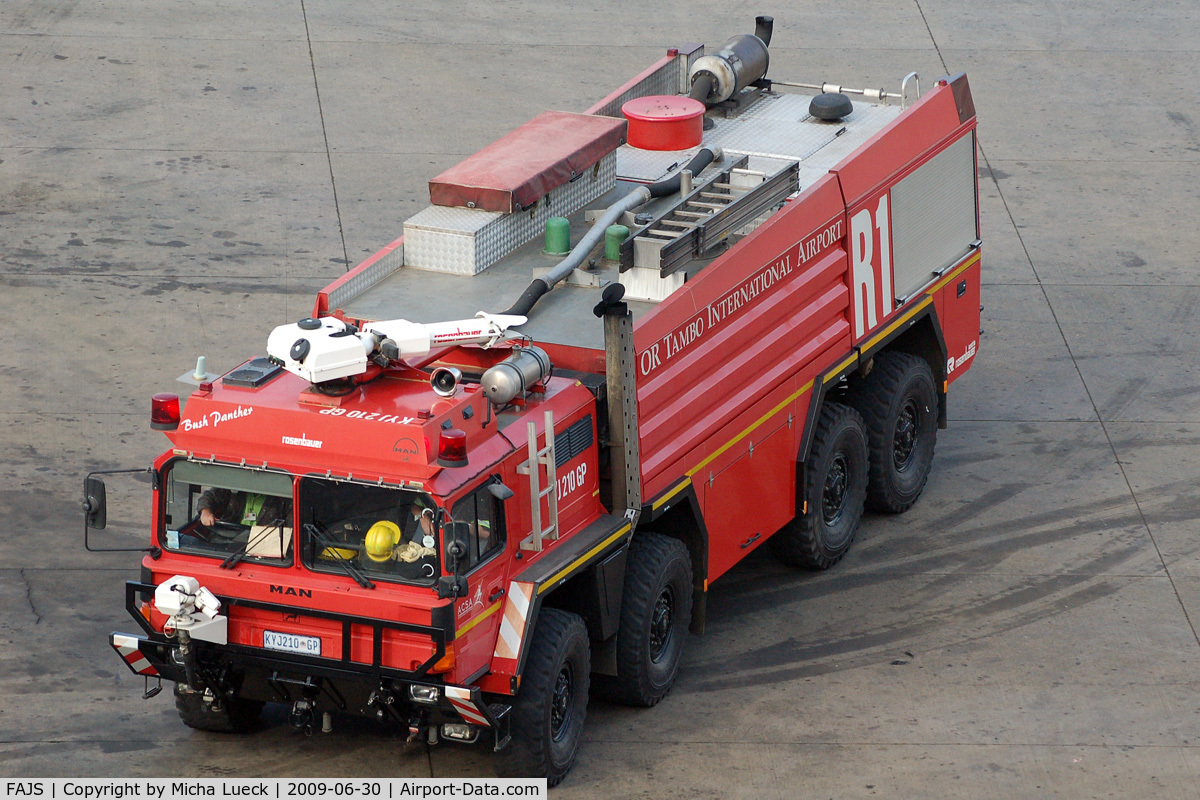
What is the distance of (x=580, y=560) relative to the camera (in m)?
10.7

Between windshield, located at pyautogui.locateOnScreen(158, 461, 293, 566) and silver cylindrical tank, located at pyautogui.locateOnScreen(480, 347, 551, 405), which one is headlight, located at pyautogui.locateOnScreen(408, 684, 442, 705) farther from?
silver cylindrical tank, located at pyautogui.locateOnScreen(480, 347, 551, 405)

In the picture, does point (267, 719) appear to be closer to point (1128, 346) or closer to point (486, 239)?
point (486, 239)

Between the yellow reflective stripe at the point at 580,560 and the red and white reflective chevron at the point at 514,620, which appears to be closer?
the red and white reflective chevron at the point at 514,620

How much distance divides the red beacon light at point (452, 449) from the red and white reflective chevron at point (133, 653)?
210cm

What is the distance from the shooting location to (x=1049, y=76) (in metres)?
24.5

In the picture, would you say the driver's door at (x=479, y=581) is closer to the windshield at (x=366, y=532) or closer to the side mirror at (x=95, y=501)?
the windshield at (x=366, y=532)

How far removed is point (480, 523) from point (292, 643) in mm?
1163

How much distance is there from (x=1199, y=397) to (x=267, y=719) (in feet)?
29.9

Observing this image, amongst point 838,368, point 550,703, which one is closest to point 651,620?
point 550,703

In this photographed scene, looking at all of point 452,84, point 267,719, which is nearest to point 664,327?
point 267,719

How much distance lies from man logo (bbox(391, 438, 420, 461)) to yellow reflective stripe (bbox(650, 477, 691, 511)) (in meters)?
2.07

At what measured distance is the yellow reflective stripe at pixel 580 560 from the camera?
10.4m

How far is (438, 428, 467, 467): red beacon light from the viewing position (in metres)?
9.58

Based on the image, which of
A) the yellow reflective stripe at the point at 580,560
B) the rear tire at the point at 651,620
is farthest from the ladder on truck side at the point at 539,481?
the rear tire at the point at 651,620
